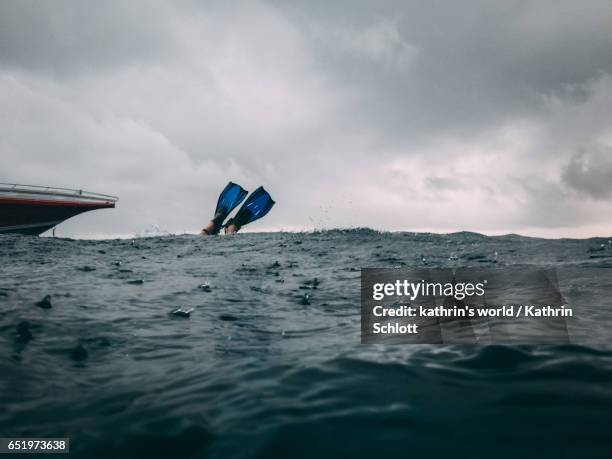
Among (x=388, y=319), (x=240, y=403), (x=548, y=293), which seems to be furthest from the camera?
(x=548, y=293)

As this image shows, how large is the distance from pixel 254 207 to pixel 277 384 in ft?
80.6

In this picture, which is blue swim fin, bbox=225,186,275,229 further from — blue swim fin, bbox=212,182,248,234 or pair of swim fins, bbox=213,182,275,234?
blue swim fin, bbox=212,182,248,234

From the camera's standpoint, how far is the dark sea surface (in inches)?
103

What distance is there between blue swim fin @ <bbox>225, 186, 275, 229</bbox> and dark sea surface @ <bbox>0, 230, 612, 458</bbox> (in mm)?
20353

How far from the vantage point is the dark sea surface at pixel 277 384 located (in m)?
2.61

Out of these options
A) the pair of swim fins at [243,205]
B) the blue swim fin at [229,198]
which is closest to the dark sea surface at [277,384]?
the pair of swim fins at [243,205]

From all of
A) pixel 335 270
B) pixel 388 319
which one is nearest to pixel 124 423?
pixel 388 319

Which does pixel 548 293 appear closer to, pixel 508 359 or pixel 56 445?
pixel 508 359

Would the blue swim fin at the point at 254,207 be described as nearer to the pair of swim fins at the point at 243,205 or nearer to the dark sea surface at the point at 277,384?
the pair of swim fins at the point at 243,205

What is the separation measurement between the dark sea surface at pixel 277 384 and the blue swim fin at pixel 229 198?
20701 mm

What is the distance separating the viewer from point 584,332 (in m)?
4.59

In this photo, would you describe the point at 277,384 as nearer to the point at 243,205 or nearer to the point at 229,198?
the point at 243,205

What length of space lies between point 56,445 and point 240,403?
138 centimetres

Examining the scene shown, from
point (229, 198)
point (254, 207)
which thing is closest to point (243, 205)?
point (254, 207)
